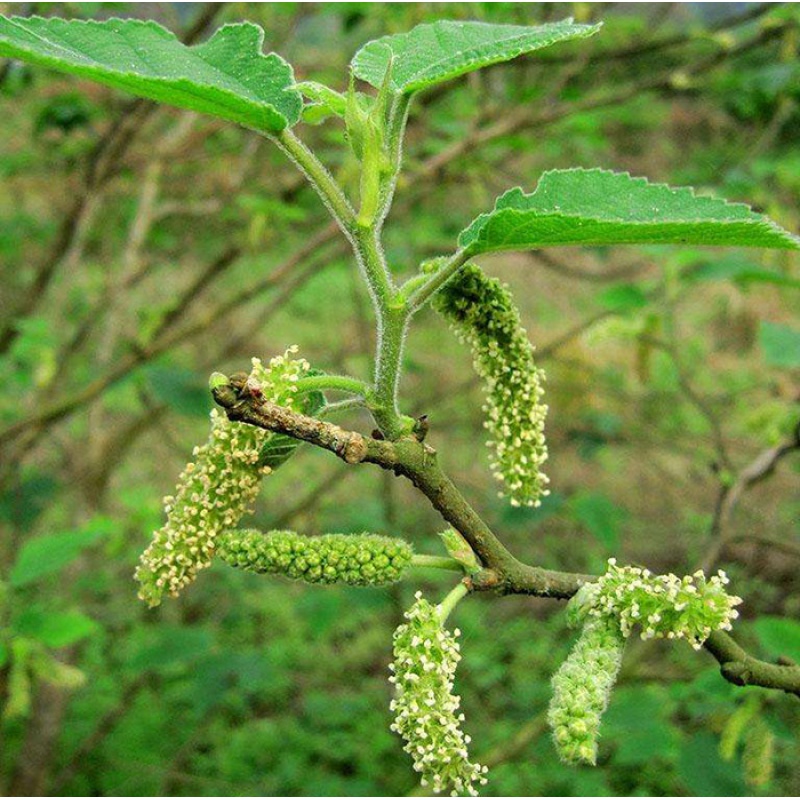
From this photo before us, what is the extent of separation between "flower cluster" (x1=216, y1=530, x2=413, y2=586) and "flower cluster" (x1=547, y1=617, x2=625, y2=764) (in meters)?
0.21

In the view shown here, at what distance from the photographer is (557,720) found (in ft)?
2.83

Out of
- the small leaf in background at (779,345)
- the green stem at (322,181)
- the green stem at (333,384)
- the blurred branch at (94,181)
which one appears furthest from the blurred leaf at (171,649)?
the green stem at (322,181)

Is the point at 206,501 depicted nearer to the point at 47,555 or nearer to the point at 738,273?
the point at 47,555

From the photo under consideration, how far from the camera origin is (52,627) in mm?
1931

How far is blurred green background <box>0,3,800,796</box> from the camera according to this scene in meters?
2.59

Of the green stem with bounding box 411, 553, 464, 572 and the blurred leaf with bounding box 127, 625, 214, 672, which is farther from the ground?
the green stem with bounding box 411, 553, 464, 572

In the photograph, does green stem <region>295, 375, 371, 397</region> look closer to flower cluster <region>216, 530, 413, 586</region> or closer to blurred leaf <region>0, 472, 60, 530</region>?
flower cluster <region>216, 530, 413, 586</region>

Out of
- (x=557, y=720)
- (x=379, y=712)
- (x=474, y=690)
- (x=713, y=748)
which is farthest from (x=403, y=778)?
(x=557, y=720)

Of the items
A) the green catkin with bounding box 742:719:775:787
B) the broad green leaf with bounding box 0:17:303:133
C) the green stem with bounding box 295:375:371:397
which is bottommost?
the green catkin with bounding box 742:719:775:787

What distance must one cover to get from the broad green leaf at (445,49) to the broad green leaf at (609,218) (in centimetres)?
13

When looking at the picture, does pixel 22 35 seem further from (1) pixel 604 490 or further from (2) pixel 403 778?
(1) pixel 604 490

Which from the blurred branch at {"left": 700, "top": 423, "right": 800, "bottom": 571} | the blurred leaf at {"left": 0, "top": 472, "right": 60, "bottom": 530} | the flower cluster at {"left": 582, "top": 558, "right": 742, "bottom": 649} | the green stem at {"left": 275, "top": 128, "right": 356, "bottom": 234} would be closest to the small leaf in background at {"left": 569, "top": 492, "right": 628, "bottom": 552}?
the blurred branch at {"left": 700, "top": 423, "right": 800, "bottom": 571}

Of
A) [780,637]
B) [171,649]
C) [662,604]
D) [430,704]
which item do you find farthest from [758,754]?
[171,649]

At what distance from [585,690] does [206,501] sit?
440 millimetres
